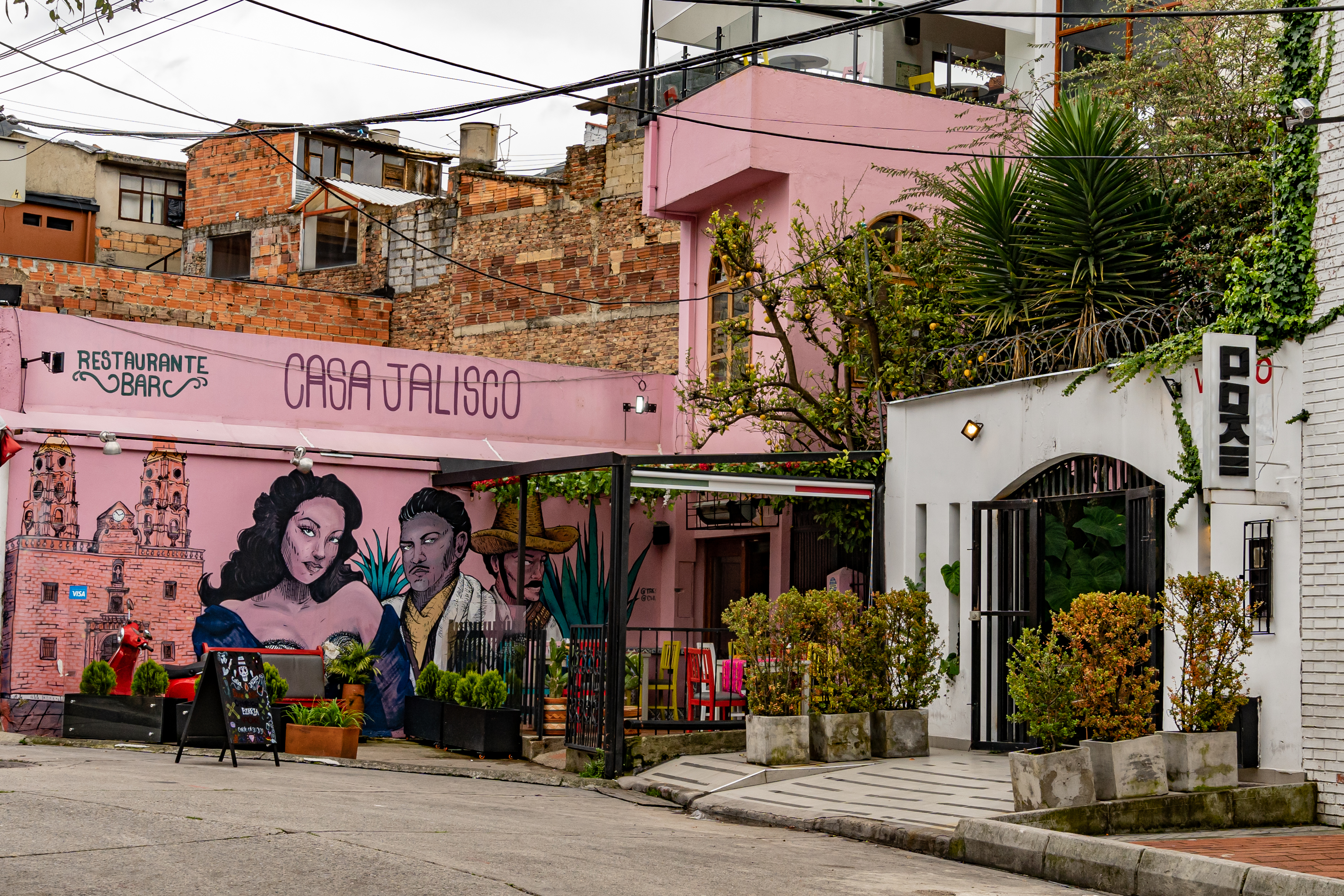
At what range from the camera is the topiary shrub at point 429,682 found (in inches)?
652

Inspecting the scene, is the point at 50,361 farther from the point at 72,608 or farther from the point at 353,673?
the point at 353,673

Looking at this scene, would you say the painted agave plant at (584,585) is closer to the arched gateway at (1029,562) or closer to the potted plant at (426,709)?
the potted plant at (426,709)

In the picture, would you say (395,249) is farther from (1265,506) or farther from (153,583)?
(1265,506)

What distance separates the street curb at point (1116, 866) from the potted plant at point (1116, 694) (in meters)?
0.66

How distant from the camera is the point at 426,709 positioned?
1670 cm

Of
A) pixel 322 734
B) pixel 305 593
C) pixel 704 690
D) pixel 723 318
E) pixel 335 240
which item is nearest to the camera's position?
pixel 322 734

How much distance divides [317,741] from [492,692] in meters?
1.89

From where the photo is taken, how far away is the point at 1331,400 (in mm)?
10680

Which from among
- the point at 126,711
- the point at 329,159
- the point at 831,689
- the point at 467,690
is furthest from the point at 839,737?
the point at 329,159

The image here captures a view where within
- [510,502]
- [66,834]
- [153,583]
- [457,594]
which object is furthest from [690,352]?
[66,834]

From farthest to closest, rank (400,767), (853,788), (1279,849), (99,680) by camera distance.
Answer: (99,680) < (400,767) < (853,788) < (1279,849)

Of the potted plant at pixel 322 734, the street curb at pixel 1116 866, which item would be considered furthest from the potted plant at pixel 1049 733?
the potted plant at pixel 322 734

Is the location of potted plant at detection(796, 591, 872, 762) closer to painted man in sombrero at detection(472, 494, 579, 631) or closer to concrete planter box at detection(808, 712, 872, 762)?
concrete planter box at detection(808, 712, 872, 762)

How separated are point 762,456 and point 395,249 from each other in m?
19.4
